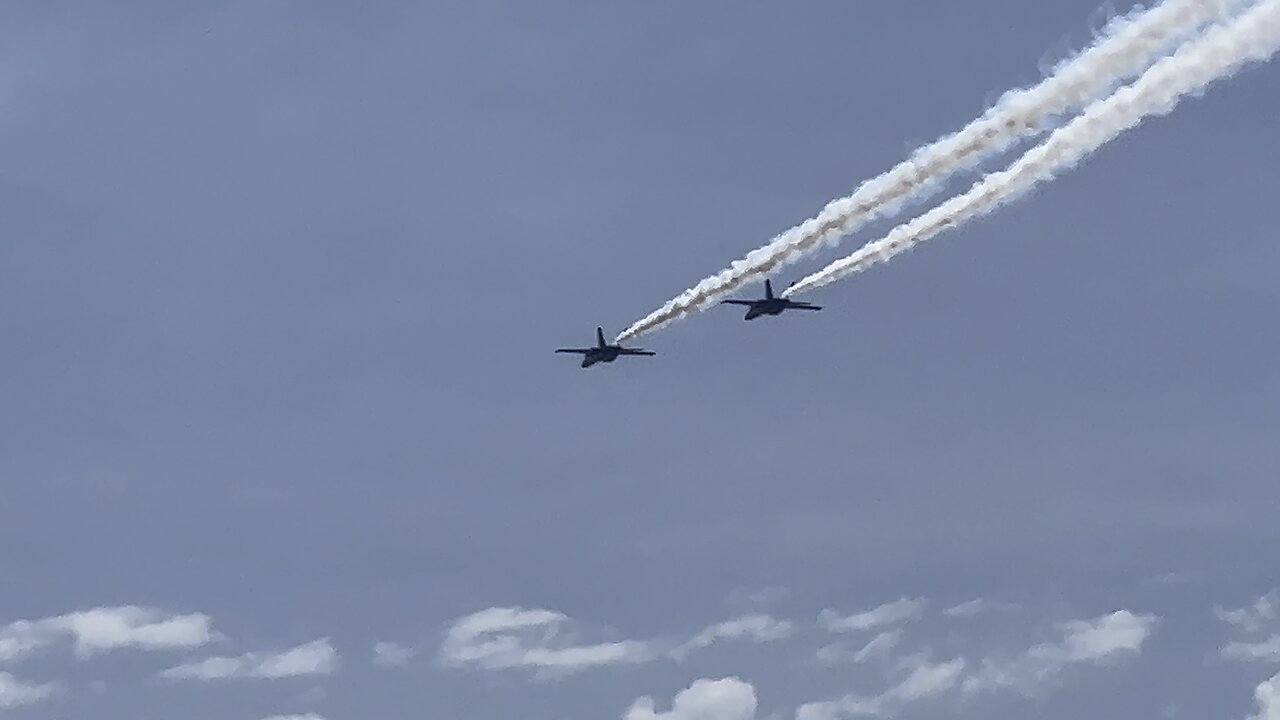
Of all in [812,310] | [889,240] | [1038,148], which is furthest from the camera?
[812,310]

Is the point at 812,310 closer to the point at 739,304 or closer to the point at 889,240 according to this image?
the point at 739,304

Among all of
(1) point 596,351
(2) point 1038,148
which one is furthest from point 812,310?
(2) point 1038,148

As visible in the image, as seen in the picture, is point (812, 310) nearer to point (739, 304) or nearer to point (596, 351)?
point (739, 304)

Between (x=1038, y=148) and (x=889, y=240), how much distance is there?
45.8 ft

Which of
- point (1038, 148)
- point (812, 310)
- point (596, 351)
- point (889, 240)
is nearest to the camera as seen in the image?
point (1038, 148)

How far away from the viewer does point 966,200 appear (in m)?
105

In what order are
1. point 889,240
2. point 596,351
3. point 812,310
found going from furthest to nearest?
point 596,351 → point 812,310 → point 889,240

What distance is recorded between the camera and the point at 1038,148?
99.6 metres

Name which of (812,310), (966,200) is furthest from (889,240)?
(812,310)

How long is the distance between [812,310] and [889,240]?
2006 centimetres

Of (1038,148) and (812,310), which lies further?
(812,310)

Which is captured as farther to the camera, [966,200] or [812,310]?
[812,310]

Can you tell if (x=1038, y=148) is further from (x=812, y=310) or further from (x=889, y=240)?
(x=812, y=310)

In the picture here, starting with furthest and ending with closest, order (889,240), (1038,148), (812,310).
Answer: (812,310)
(889,240)
(1038,148)
